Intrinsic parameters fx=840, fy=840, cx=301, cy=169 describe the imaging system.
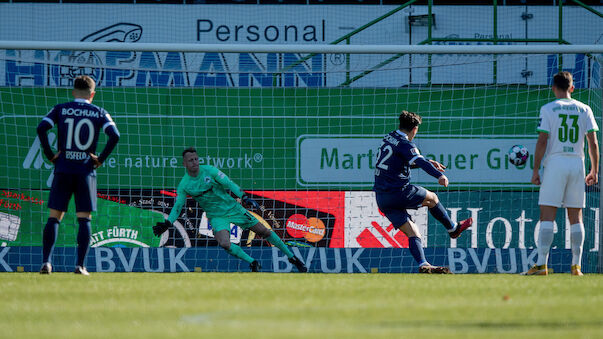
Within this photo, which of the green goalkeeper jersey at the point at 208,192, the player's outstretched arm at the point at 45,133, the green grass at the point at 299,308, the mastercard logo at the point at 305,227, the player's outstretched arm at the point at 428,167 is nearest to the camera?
the green grass at the point at 299,308

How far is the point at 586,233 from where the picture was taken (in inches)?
370

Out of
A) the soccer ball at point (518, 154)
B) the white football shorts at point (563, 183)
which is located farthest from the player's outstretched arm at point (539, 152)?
the soccer ball at point (518, 154)

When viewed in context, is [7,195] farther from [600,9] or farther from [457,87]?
[600,9]

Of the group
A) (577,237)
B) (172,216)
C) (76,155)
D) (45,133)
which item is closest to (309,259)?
(172,216)

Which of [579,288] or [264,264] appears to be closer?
[579,288]

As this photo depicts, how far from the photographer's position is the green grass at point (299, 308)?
368cm

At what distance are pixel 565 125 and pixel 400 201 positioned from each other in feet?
5.32

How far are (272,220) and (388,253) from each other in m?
1.38

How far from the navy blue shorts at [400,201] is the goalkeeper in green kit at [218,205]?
4.67ft

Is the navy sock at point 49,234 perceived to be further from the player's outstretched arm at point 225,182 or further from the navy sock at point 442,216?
the navy sock at point 442,216

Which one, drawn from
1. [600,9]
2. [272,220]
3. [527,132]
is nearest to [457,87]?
[527,132]

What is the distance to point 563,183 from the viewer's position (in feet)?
22.5

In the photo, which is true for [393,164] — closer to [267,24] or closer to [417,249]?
[417,249]

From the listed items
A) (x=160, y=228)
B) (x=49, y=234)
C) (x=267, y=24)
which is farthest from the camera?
(x=267, y=24)
